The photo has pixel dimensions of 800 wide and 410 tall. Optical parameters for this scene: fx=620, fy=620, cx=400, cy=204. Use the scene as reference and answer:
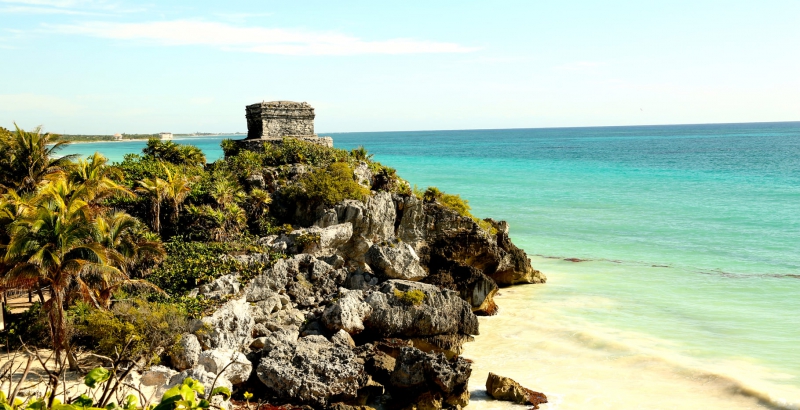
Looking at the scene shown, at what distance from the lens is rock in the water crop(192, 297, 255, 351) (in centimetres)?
1509

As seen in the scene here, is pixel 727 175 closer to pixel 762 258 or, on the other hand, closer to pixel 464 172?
pixel 464 172

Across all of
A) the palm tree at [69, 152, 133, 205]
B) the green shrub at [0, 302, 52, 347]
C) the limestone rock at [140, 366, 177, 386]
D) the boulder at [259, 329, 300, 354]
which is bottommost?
the limestone rock at [140, 366, 177, 386]

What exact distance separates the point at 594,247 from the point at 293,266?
1628 centimetres

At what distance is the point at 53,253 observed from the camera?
1281 cm

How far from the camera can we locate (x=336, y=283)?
19.4 metres

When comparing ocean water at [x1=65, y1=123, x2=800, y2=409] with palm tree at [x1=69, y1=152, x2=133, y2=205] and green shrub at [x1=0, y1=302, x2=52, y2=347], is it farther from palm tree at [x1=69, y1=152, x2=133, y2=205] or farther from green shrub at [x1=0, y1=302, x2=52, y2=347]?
palm tree at [x1=69, y1=152, x2=133, y2=205]

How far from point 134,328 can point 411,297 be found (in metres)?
7.05

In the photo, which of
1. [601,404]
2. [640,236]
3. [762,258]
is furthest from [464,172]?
[601,404]

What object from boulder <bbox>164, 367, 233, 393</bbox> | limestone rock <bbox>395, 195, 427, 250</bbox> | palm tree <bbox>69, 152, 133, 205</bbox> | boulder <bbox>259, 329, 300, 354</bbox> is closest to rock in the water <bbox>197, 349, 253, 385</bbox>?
boulder <bbox>164, 367, 233, 393</bbox>

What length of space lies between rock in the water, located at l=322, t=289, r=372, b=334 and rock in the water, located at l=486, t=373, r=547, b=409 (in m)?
4.25

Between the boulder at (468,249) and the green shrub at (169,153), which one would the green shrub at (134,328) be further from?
the green shrub at (169,153)

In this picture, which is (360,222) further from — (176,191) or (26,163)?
(26,163)

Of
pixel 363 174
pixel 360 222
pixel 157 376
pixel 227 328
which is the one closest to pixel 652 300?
pixel 360 222

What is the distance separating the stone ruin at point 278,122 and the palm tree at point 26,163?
32.1 feet
